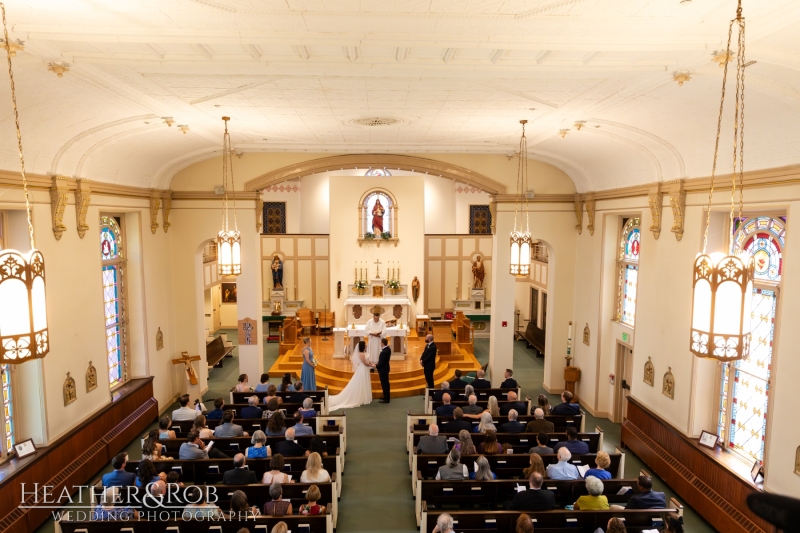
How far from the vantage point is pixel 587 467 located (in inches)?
296

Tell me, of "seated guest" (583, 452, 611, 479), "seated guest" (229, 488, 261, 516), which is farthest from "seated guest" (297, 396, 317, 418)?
"seated guest" (583, 452, 611, 479)

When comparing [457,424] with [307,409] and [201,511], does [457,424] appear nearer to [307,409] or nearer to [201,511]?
[307,409]

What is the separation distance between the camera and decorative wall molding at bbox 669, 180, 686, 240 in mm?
8773

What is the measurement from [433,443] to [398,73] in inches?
212

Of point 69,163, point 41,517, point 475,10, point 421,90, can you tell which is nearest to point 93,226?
point 69,163

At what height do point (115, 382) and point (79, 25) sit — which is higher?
point (79, 25)

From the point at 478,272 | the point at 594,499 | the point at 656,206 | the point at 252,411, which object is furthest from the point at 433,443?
the point at 478,272

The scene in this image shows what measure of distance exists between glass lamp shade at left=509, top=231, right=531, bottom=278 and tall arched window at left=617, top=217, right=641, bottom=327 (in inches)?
122

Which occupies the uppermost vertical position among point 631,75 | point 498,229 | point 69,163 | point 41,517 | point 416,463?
point 631,75

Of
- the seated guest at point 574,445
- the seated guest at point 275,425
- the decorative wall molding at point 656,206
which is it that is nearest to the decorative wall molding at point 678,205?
the decorative wall molding at point 656,206

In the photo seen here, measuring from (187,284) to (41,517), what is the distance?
6.27 metres

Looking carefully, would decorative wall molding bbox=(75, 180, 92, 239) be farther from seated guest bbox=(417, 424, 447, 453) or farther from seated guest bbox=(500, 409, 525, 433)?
seated guest bbox=(500, 409, 525, 433)

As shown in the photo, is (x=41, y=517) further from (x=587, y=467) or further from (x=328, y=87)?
(x=587, y=467)

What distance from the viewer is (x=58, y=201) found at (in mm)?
8359
